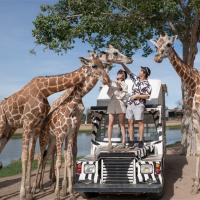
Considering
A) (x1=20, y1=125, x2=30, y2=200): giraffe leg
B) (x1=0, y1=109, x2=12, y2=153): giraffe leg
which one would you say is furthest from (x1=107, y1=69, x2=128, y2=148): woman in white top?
(x1=0, y1=109, x2=12, y2=153): giraffe leg

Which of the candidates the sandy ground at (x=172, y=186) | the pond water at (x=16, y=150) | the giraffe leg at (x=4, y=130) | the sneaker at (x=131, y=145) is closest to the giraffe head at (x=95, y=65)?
the sneaker at (x=131, y=145)

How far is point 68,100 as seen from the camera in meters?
10.8

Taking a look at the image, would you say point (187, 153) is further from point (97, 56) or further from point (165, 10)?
point (97, 56)

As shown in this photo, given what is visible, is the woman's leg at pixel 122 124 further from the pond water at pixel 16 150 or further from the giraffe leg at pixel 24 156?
the pond water at pixel 16 150

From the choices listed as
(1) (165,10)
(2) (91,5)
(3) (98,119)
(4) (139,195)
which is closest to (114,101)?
(3) (98,119)

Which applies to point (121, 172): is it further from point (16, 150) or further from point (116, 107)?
point (16, 150)

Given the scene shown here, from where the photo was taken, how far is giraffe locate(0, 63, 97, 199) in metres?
10.5

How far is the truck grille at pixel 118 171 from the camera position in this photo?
31.1 feet

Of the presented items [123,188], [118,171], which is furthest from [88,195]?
[123,188]

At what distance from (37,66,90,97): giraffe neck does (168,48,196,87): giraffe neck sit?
212cm

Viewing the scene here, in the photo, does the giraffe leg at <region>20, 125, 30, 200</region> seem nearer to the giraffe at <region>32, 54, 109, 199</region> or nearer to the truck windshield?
the giraffe at <region>32, 54, 109, 199</region>

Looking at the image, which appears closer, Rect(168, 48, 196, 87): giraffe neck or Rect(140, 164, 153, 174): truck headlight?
Rect(140, 164, 153, 174): truck headlight

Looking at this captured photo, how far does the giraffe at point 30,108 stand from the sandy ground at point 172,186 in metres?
1.13

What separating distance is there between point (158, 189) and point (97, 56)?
11.6ft
